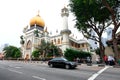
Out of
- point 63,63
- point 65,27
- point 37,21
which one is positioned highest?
point 37,21

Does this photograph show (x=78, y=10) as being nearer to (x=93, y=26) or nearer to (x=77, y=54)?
(x=93, y=26)

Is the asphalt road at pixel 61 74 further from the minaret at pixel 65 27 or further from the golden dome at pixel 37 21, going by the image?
the golden dome at pixel 37 21

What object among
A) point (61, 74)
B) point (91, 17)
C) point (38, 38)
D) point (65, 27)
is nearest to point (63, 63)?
point (61, 74)

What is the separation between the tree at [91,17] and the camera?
3153 centimetres

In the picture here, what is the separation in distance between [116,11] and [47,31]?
55.9m

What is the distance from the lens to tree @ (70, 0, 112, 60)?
3153 centimetres

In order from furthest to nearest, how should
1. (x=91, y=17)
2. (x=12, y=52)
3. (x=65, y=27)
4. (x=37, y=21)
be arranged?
(x=12, y=52)
(x=37, y=21)
(x=65, y=27)
(x=91, y=17)

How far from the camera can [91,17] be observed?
32.9 meters

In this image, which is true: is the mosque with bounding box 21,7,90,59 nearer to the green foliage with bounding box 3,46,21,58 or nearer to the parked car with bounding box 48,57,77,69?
the green foliage with bounding box 3,46,21,58

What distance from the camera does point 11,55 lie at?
305 feet

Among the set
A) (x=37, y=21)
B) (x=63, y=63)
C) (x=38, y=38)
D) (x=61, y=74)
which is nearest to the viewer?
(x=61, y=74)

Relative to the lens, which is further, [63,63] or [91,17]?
[91,17]

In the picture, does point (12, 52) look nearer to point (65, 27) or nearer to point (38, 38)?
point (38, 38)

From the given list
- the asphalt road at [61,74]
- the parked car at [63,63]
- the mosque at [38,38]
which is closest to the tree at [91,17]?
the parked car at [63,63]
